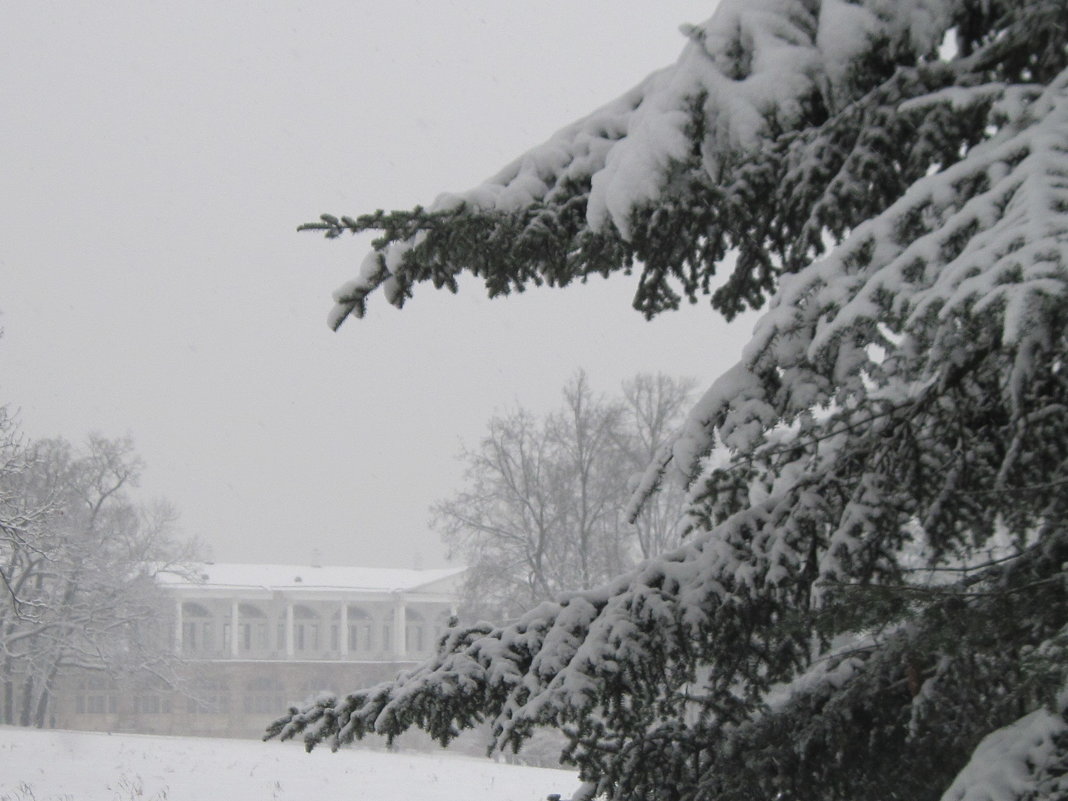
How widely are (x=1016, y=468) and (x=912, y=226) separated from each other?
3.79ft

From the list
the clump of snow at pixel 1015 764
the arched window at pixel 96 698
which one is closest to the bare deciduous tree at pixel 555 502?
the clump of snow at pixel 1015 764

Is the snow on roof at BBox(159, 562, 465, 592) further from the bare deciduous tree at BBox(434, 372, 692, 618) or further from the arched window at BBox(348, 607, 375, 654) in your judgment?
the bare deciduous tree at BBox(434, 372, 692, 618)

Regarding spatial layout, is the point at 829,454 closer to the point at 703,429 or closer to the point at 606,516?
the point at 703,429

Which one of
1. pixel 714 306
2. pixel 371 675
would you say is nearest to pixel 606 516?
pixel 714 306

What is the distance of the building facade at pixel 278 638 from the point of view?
52.5m

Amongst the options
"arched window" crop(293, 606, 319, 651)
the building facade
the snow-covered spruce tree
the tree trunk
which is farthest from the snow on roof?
the snow-covered spruce tree

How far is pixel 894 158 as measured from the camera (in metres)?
2.86

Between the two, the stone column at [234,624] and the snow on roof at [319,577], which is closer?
the stone column at [234,624]

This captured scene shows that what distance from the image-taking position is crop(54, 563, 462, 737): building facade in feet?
172

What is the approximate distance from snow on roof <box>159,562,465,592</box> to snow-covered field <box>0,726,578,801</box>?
1731 inches

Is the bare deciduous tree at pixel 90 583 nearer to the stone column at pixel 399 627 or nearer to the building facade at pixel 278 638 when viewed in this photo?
the building facade at pixel 278 638

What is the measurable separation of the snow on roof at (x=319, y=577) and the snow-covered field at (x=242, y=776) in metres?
44.0

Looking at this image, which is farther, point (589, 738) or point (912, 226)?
point (589, 738)

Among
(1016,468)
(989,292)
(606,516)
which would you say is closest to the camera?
(989,292)
